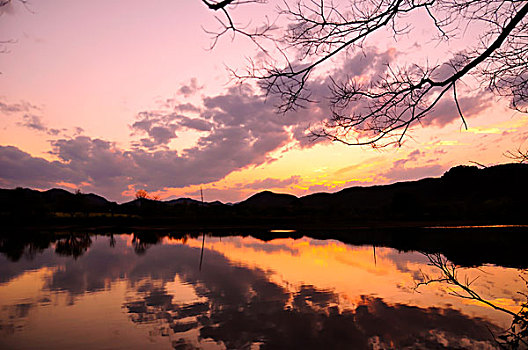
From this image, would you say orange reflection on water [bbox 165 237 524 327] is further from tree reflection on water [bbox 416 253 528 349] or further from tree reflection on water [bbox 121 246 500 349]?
tree reflection on water [bbox 121 246 500 349]

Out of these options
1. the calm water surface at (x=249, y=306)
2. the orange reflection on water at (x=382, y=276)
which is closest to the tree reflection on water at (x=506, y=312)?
the calm water surface at (x=249, y=306)

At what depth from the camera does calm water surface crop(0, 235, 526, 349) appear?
8.47 meters

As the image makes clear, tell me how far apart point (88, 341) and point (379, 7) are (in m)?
9.37

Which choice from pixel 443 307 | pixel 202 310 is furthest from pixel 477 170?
pixel 202 310

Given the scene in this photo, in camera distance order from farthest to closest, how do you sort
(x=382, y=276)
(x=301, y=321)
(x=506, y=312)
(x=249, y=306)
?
(x=382, y=276), (x=249, y=306), (x=301, y=321), (x=506, y=312)

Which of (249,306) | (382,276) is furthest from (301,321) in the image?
(382,276)

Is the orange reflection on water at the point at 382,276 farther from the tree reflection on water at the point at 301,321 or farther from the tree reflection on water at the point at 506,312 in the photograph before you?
the tree reflection on water at the point at 301,321

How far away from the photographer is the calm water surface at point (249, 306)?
847cm

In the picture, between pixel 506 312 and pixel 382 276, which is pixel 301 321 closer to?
pixel 506 312

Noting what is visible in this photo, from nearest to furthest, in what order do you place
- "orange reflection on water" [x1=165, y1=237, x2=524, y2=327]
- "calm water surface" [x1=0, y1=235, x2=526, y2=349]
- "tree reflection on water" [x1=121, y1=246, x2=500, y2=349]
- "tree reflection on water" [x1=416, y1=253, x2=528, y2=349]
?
"tree reflection on water" [x1=416, y1=253, x2=528, y2=349]
"tree reflection on water" [x1=121, y1=246, x2=500, y2=349]
"calm water surface" [x1=0, y1=235, x2=526, y2=349]
"orange reflection on water" [x1=165, y1=237, x2=524, y2=327]

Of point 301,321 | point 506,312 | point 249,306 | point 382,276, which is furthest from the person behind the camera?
point 382,276

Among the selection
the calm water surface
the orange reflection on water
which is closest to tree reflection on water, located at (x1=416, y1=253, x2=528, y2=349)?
the calm water surface

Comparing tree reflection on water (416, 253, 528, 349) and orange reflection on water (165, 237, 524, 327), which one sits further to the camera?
orange reflection on water (165, 237, 524, 327)

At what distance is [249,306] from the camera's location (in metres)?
11.5
